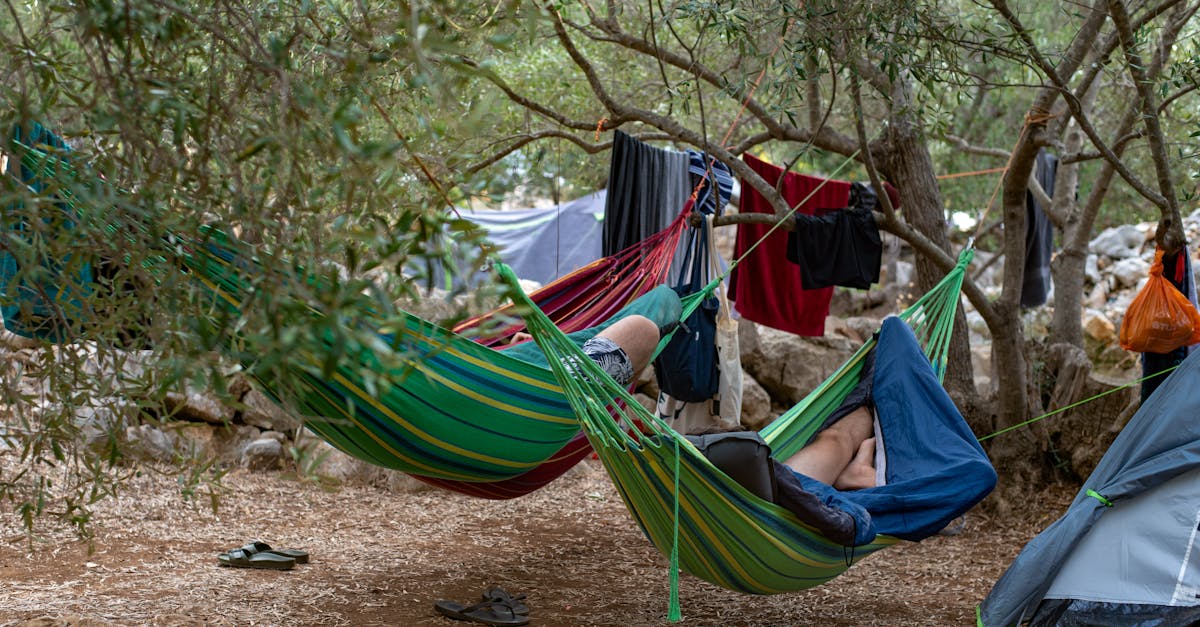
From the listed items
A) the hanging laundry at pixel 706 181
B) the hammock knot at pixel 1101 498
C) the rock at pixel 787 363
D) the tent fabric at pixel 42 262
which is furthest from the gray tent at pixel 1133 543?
the rock at pixel 787 363

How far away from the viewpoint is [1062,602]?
7.35 feet

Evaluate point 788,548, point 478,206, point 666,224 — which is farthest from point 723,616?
point 478,206

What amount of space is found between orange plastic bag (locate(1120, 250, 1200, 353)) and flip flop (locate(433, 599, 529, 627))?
6.57 ft

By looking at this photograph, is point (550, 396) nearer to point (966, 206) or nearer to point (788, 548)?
point (788, 548)

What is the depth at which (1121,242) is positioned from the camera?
25.7 feet

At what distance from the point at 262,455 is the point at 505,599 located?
6.62 feet

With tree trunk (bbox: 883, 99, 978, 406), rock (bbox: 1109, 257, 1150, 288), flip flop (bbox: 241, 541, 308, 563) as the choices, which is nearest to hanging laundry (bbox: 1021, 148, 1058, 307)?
tree trunk (bbox: 883, 99, 978, 406)

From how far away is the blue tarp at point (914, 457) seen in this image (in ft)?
7.29

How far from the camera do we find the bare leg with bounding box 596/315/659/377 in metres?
2.57

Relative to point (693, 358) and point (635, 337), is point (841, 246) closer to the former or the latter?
point (693, 358)

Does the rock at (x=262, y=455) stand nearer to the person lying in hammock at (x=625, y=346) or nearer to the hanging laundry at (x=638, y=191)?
the hanging laundry at (x=638, y=191)

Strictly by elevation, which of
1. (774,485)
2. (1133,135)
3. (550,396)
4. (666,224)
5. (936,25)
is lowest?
(774,485)

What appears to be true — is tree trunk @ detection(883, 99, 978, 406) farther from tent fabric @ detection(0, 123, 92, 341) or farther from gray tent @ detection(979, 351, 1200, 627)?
tent fabric @ detection(0, 123, 92, 341)

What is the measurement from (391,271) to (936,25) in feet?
7.35
